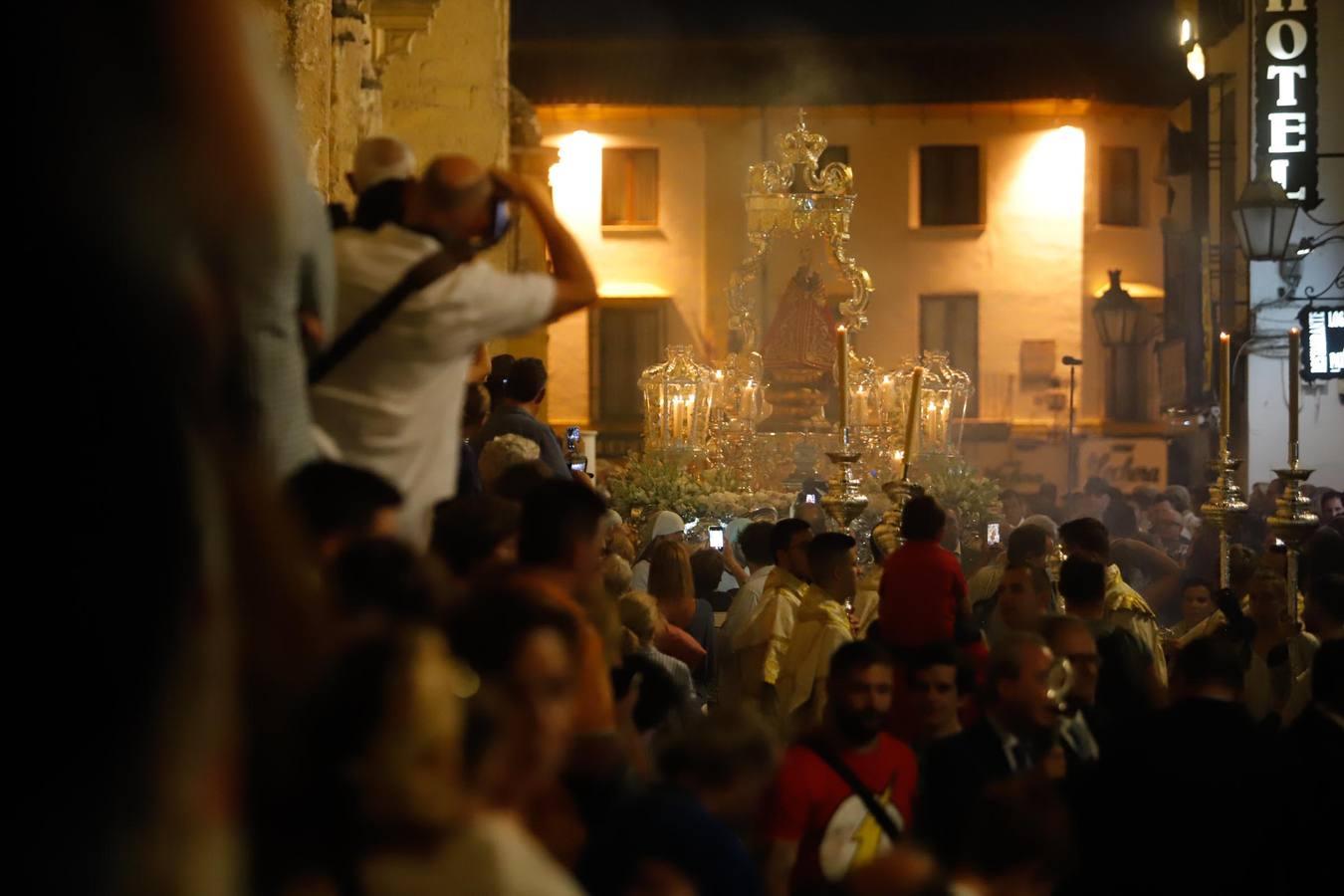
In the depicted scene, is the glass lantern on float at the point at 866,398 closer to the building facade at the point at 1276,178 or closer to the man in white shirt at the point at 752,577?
the building facade at the point at 1276,178

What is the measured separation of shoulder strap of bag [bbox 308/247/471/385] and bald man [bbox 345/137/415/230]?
0.33 m

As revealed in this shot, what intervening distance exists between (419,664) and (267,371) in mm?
655

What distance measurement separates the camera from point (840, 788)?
559 centimetres

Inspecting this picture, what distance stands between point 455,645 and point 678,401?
19439 mm

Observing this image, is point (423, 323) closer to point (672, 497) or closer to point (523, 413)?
point (523, 413)

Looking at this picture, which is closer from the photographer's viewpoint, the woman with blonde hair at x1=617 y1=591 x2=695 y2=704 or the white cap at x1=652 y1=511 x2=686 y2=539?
A: the woman with blonde hair at x1=617 y1=591 x2=695 y2=704

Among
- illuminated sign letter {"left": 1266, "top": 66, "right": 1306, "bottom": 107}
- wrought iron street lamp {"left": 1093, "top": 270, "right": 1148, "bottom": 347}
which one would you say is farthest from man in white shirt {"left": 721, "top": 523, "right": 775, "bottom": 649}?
wrought iron street lamp {"left": 1093, "top": 270, "right": 1148, "bottom": 347}

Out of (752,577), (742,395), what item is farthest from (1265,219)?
(742,395)

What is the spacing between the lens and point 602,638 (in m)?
4.96

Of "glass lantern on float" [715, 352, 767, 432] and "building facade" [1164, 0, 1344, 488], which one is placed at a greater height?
"building facade" [1164, 0, 1344, 488]

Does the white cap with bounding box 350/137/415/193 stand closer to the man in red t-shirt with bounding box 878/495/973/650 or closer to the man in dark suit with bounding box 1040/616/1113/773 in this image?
the man in dark suit with bounding box 1040/616/1113/773

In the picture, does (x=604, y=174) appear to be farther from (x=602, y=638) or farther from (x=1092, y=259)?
(x=602, y=638)

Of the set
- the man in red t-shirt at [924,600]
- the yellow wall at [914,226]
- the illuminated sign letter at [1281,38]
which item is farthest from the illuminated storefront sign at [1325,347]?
the yellow wall at [914,226]

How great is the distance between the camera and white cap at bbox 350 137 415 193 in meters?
4.83
